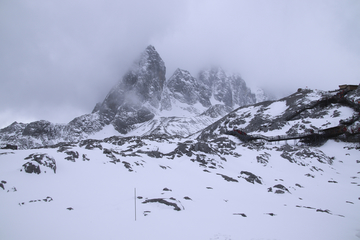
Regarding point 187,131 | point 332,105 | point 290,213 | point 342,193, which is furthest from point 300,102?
point 187,131

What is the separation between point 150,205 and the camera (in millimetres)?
9102

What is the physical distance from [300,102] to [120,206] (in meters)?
91.8

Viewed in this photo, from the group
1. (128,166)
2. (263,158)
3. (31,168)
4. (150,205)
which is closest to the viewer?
(150,205)

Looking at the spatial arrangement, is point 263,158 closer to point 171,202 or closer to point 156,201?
point 171,202

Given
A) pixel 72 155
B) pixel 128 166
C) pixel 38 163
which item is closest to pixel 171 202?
pixel 128 166

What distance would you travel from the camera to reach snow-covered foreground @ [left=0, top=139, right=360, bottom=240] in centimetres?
689

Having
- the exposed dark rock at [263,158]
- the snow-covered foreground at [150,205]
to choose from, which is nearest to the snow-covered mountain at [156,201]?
the snow-covered foreground at [150,205]

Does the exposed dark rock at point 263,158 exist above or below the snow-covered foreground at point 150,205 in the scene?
above

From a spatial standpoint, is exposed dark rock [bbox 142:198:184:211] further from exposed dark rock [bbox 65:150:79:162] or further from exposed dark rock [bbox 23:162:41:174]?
exposed dark rock [bbox 65:150:79:162]

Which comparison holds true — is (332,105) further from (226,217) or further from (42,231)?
(42,231)

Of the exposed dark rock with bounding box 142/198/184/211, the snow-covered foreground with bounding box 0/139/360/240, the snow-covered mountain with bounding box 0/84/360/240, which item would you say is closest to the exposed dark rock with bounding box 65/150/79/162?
the snow-covered mountain with bounding box 0/84/360/240

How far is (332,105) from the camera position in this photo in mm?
68875

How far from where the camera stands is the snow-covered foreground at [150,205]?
689cm

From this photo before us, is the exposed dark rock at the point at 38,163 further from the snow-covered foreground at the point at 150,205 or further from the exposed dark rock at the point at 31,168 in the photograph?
the snow-covered foreground at the point at 150,205
